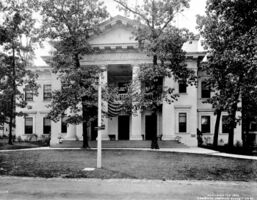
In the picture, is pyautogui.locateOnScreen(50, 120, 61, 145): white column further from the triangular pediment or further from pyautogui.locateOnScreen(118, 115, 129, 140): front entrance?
the triangular pediment

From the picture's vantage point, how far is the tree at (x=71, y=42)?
2255 centimetres

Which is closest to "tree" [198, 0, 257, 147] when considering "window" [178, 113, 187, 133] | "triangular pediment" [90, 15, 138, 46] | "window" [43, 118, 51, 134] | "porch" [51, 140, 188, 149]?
"porch" [51, 140, 188, 149]

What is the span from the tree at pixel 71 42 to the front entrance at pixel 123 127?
9.05 meters

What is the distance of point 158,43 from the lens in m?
21.5

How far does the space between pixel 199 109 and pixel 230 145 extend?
9.58 metres

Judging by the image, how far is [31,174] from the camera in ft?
39.5

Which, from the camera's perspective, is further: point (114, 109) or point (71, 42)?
point (114, 109)

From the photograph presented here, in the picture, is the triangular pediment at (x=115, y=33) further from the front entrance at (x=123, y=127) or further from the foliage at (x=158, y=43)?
the front entrance at (x=123, y=127)

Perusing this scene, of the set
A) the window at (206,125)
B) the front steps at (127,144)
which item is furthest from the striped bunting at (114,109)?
the window at (206,125)

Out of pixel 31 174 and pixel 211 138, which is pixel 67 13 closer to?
pixel 31 174

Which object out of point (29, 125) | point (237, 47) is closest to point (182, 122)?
point (237, 47)

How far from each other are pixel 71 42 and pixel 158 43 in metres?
6.27

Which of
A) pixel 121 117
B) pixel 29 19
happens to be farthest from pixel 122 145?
pixel 29 19

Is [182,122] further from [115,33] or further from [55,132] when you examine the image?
[55,132]
